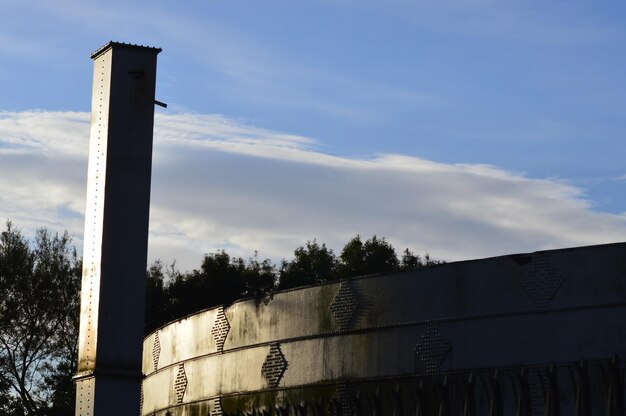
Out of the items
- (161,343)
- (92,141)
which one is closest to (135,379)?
(92,141)

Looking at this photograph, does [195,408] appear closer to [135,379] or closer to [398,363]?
[398,363]

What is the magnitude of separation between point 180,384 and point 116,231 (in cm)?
791

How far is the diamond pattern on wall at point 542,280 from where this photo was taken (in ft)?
52.1

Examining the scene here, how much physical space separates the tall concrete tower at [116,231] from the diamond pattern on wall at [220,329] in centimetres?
589

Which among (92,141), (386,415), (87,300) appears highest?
(92,141)

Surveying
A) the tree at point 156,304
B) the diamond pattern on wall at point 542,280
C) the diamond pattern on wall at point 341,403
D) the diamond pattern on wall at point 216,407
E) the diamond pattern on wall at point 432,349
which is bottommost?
the diamond pattern on wall at point 341,403

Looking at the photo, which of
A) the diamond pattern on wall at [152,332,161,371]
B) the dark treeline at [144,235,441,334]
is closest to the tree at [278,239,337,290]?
the dark treeline at [144,235,441,334]

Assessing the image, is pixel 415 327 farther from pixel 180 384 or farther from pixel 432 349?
pixel 180 384

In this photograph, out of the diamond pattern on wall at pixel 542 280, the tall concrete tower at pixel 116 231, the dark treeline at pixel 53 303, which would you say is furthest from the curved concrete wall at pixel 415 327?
the dark treeline at pixel 53 303

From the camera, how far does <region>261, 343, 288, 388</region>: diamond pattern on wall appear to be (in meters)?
18.9

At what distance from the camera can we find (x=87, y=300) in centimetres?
1441

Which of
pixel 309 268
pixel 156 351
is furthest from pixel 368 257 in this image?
pixel 156 351

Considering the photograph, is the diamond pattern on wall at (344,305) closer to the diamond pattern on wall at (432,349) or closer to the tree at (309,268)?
the diamond pattern on wall at (432,349)

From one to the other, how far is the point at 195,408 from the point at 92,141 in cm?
742
